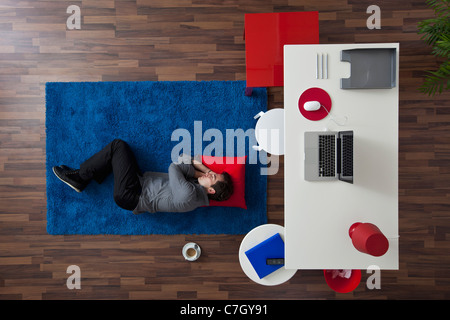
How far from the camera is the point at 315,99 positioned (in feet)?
5.50

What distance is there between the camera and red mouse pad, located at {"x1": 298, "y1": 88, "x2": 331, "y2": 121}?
65.9 inches

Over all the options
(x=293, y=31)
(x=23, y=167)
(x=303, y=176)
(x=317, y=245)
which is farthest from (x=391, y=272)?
(x=23, y=167)

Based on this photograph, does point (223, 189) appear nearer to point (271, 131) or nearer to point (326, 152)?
point (271, 131)

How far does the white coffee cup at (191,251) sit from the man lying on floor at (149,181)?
412mm

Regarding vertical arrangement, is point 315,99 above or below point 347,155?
above

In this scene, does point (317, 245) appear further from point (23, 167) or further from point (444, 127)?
point (23, 167)

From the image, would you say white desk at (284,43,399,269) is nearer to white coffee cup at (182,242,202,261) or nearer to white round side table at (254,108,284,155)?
white round side table at (254,108,284,155)

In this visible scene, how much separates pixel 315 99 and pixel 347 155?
37cm

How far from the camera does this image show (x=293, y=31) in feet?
6.30

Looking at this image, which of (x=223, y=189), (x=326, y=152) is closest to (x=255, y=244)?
(x=223, y=189)

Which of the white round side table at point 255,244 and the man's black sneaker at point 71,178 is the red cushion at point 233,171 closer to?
the white round side table at point 255,244

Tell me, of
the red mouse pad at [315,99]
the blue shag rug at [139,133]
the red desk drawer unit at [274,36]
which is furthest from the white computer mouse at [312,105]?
the blue shag rug at [139,133]

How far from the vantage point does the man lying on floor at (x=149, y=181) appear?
6.85 feet

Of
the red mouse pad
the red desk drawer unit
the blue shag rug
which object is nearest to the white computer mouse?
the red mouse pad
